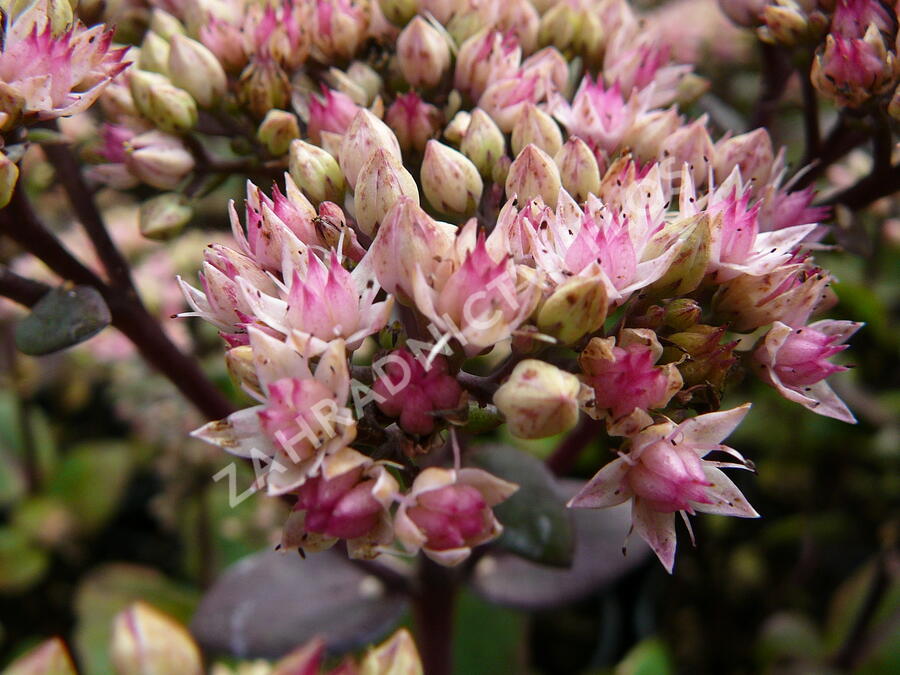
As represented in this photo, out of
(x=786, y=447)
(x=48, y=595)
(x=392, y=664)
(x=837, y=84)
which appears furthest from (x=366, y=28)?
(x=48, y=595)

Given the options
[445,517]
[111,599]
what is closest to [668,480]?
[445,517]

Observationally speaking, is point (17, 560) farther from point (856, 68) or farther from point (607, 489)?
point (856, 68)

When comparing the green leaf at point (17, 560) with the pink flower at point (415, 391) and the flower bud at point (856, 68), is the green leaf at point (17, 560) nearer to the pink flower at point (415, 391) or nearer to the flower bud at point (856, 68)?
the pink flower at point (415, 391)

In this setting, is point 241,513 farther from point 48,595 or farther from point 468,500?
point 468,500

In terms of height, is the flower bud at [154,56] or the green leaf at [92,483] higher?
the flower bud at [154,56]

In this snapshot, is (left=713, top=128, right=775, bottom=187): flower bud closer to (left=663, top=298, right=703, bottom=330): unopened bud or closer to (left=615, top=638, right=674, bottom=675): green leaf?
(left=663, top=298, right=703, bottom=330): unopened bud

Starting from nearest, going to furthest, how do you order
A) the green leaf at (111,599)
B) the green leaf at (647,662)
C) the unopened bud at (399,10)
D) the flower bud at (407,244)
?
the flower bud at (407,244) < the unopened bud at (399,10) < the green leaf at (647,662) < the green leaf at (111,599)

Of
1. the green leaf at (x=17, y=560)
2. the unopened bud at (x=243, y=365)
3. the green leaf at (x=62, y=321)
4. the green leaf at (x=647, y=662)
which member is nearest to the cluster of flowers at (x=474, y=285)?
the unopened bud at (x=243, y=365)
